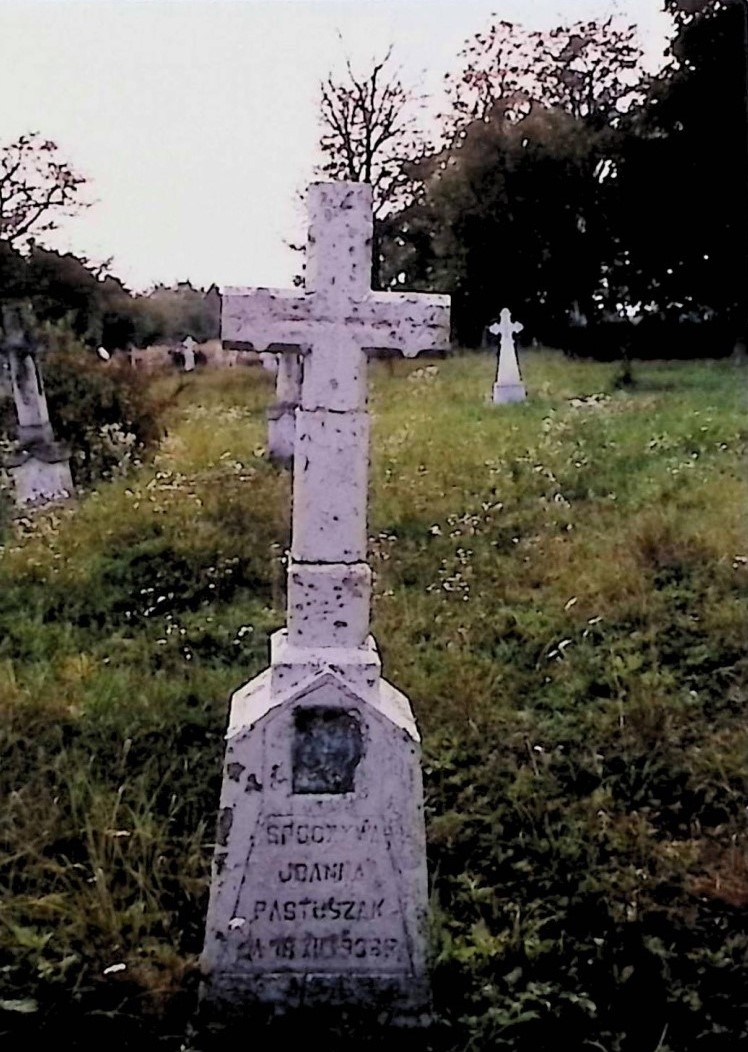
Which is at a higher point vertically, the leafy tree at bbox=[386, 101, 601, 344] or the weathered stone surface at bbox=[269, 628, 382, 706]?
the leafy tree at bbox=[386, 101, 601, 344]

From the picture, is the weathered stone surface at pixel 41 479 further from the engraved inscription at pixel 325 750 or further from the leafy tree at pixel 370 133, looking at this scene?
the engraved inscription at pixel 325 750

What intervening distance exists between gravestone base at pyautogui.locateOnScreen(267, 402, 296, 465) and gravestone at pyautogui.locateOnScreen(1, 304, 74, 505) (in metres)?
1.35

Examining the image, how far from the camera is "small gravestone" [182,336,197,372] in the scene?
6.44 metres

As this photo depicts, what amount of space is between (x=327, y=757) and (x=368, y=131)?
13.8 feet

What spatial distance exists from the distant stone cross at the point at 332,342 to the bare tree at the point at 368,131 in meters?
2.21

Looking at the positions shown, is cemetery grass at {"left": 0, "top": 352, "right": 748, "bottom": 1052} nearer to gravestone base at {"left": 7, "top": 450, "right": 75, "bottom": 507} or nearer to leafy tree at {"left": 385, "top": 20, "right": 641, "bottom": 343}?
gravestone base at {"left": 7, "top": 450, "right": 75, "bottom": 507}

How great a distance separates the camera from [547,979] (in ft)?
8.55

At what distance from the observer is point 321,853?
2.45 m

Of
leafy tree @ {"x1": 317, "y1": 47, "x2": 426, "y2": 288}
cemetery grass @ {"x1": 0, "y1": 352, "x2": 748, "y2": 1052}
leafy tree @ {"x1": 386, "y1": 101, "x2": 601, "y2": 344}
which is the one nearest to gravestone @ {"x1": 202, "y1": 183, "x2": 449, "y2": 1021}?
cemetery grass @ {"x1": 0, "y1": 352, "x2": 748, "y2": 1052}

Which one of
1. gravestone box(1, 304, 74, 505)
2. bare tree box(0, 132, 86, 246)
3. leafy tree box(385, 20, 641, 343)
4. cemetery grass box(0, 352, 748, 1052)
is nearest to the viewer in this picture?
cemetery grass box(0, 352, 748, 1052)

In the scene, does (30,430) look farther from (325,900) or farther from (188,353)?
(325,900)

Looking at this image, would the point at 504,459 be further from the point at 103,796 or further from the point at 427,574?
the point at 103,796

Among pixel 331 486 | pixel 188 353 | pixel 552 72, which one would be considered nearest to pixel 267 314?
pixel 331 486

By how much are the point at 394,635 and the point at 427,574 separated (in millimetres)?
713
